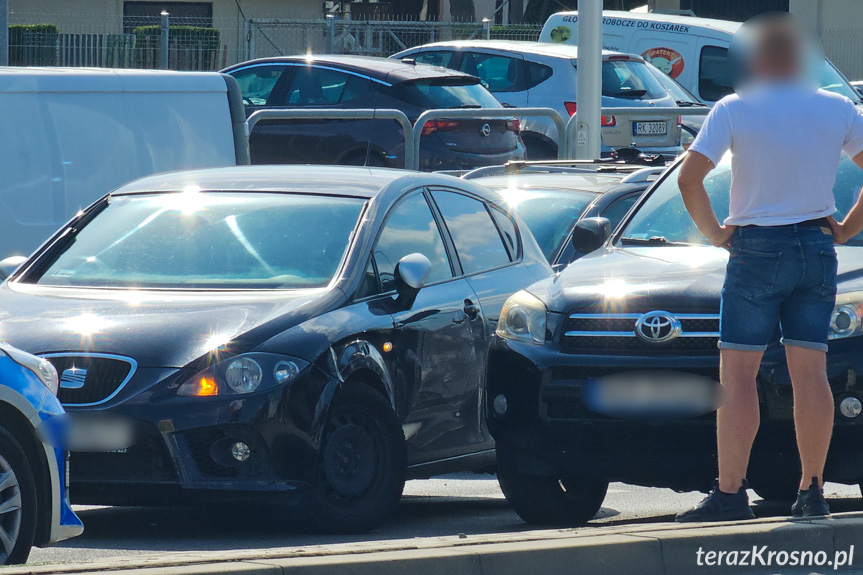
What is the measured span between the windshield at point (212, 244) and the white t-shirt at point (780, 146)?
196 cm

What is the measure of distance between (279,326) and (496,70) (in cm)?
1424

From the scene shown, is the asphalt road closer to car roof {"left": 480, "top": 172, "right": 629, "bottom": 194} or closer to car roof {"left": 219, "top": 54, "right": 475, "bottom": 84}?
car roof {"left": 480, "top": 172, "right": 629, "bottom": 194}

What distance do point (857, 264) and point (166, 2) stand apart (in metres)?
30.1

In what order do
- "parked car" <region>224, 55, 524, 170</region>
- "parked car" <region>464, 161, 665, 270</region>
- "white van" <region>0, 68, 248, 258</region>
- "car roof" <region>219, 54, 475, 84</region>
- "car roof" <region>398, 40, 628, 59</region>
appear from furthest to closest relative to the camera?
"car roof" <region>398, 40, 628, 59</region> < "car roof" <region>219, 54, 475, 84</region> < "parked car" <region>224, 55, 524, 170</region> < "white van" <region>0, 68, 248, 258</region> < "parked car" <region>464, 161, 665, 270</region>

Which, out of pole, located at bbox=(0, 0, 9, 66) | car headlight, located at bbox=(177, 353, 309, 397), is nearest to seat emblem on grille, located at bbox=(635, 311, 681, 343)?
car headlight, located at bbox=(177, 353, 309, 397)

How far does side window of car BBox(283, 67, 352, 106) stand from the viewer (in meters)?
17.1

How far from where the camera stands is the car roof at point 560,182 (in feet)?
32.9

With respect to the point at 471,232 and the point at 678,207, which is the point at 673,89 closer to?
the point at 471,232

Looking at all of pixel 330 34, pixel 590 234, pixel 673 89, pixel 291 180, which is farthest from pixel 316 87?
pixel 590 234

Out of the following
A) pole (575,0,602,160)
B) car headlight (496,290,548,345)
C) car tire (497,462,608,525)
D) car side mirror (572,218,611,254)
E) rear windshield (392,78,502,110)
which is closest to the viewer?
car headlight (496,290,548,345)

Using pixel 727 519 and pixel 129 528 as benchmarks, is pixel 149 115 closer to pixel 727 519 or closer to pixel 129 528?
pixel 129 528

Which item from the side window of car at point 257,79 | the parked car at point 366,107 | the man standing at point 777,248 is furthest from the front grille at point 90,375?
the side window of car at point 257,79

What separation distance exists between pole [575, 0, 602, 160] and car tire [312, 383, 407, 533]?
7.53 meters

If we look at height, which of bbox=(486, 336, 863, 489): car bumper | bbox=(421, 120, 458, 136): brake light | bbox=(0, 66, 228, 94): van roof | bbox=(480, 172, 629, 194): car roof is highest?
bbox=(0, 66, 228, 94): van roof
